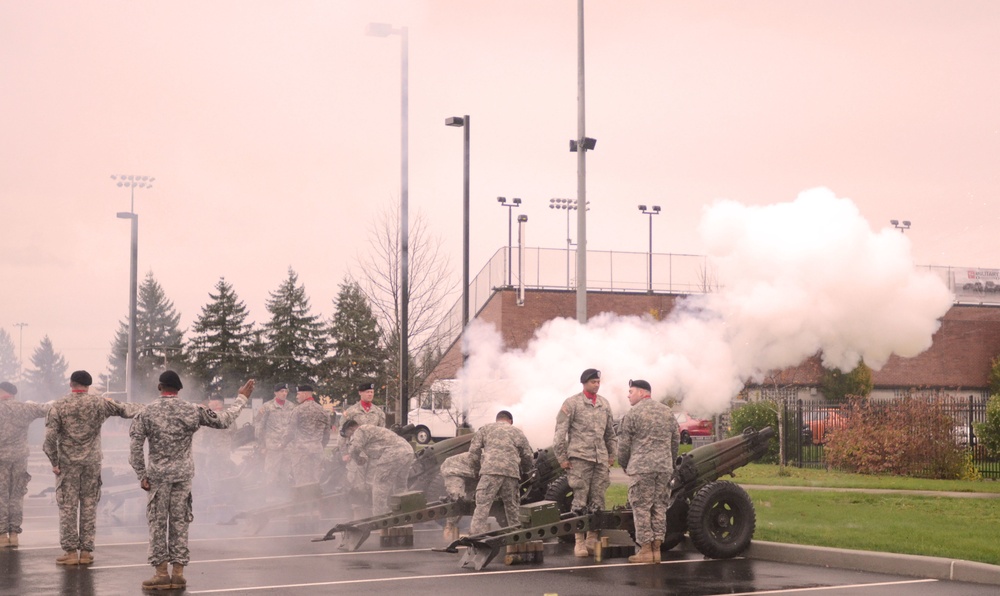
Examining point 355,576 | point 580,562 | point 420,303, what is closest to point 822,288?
point 580,562

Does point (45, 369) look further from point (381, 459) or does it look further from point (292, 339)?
point (381, 459)

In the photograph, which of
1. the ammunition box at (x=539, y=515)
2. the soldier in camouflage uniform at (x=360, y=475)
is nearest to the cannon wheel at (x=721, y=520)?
the ammunition box at (x=539, y=515)

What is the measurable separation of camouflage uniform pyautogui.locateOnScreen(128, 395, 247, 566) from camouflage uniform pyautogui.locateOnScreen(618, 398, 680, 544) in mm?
4324

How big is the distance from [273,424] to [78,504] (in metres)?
6.52

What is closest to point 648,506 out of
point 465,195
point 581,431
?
point 581,431

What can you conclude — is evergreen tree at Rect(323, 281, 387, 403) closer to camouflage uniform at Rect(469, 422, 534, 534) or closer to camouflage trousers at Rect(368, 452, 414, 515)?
camouflage trousers at Rect(368, 452, 414, 515)

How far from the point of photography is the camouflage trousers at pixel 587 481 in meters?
12.7

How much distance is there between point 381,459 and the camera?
15016 millimetres

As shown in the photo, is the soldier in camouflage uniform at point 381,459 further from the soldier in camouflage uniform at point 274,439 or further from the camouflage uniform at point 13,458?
the camouflage uniform at point 13,458

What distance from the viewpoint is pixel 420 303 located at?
29672 millimetres

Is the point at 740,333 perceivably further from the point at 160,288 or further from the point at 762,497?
the point at 160,288

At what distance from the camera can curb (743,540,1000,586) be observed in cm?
1081

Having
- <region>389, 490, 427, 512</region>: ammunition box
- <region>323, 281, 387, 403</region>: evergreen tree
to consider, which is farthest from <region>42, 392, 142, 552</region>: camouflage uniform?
<region>323, 281, 387, 403</region>: evergreen tree

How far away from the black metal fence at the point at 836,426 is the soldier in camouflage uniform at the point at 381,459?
42.9ft
